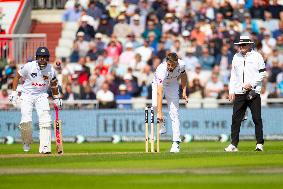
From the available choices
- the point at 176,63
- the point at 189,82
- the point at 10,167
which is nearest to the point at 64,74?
the point at 189,82

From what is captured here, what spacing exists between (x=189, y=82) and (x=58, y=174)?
16751 millimetres

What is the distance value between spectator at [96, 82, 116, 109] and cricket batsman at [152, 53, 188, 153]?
9.01m

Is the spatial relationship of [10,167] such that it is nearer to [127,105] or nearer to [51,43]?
[127,105]

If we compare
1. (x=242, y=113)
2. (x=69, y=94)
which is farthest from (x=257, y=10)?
(x=242, y=113)

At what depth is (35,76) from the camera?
23875mm

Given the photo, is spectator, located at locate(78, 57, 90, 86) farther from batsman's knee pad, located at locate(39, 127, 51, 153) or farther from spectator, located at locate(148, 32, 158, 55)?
batsman's knee pad, located at locate(39, 127, 51, 153)

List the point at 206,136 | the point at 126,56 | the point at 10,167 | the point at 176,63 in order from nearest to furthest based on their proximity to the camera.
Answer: the point at 10,167
the point at 176,63
the point at 206,136
the point at 126,56

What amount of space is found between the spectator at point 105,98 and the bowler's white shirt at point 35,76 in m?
8.83

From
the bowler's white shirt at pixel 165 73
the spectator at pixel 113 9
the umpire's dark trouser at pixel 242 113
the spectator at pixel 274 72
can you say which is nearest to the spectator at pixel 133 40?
the spectator at pixel 113 9

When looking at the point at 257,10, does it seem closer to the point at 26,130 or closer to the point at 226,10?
the point at 226,10

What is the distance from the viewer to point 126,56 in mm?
34531

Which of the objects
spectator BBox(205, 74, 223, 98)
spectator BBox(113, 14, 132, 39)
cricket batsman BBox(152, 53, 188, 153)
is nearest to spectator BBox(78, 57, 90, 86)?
spectator BBox(113, 14, 132, 39)

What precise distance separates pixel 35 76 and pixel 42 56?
541 mm

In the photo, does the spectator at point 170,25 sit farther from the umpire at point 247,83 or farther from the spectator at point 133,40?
the umpire at point 247,83
